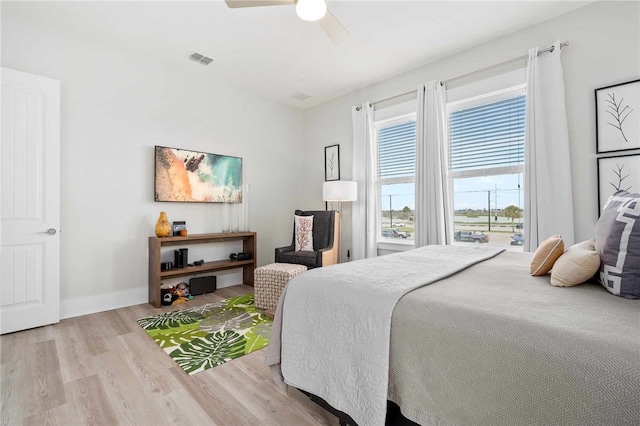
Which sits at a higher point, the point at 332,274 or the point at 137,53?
the point at 137,53

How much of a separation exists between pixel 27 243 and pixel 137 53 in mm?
2269

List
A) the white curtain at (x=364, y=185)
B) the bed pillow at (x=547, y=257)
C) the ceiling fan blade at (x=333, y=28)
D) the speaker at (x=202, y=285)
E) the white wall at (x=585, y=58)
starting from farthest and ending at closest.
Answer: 1. the white curtain at (x=364, y=185)
2. the speaker at (x=202, y=285)
3. the white wall at (x=585, y=58)
4. the ceiling fan blade at (x=333, y=28)
5. the bed pillow at (x=547, y=257)

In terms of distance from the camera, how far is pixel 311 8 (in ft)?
7.00

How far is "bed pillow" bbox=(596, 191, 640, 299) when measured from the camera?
1081mm

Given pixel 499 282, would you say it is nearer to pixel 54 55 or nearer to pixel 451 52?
pixel 451 52

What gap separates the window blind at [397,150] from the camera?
3.90 meters

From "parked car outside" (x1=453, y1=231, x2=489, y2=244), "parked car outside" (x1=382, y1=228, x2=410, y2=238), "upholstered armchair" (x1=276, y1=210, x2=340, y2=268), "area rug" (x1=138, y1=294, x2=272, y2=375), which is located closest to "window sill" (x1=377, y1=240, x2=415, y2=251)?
"parked car outside" (x1=382, y1=228, x2=410, y2=238)

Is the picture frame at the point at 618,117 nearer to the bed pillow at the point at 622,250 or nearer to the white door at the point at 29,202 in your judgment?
the bed pillow at the point at 622,250

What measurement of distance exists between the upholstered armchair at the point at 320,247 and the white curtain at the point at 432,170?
3.43ft

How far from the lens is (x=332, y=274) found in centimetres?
152

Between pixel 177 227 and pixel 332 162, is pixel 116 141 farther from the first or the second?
pixel 332 162

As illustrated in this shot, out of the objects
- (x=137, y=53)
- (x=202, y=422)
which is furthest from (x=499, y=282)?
(x=137, y=53)

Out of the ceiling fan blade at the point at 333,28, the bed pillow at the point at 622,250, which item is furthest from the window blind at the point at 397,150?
the bed pillow at the point at 622,250

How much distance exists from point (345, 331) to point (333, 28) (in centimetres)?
234
